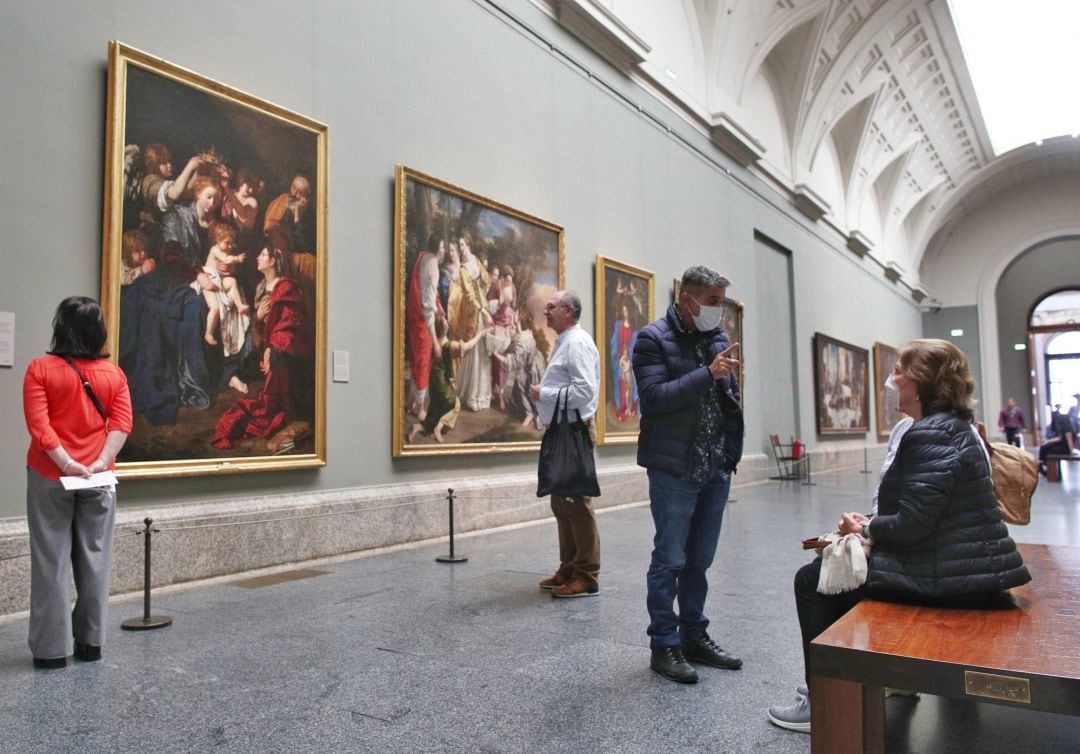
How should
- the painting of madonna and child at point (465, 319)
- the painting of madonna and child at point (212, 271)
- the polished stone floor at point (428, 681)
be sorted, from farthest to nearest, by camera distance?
the painting of madonna and child at point (465, 319), the painting of madonna and child at point (212, 271), the polished stone floor at point (428, 681)

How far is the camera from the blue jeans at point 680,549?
3.52 meters

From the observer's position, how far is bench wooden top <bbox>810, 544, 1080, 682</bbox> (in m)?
2.10

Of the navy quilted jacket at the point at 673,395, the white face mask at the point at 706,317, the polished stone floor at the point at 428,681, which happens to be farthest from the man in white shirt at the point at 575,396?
the white face mask at the point at 706,317

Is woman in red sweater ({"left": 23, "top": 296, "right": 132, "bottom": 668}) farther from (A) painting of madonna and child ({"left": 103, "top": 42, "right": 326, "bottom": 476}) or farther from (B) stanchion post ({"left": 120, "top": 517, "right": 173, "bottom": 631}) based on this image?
(A) painting of madonna and child ({"left": 103, "top": 42, "right": 326, "bottom": 476})

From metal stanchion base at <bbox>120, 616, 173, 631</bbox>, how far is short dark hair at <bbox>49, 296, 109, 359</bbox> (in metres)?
1.52

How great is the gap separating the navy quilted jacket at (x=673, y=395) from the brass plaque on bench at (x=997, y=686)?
1.59 metres

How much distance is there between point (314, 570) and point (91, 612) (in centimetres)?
250

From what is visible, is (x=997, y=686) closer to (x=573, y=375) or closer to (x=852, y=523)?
(x=852, y=523)

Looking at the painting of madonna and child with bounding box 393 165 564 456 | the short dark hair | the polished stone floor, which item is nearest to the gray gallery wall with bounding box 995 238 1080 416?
the painting of madonna and child with bounding box 393 165 564 456

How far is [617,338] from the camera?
39.2 feet

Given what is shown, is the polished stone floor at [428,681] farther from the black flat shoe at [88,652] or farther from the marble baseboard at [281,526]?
the marble baseboard at [281,526]

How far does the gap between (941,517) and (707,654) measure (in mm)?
1418

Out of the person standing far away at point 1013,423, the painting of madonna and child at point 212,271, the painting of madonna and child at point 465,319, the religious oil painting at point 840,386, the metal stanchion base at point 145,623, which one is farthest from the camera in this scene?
the person standing far away at point 1013,423

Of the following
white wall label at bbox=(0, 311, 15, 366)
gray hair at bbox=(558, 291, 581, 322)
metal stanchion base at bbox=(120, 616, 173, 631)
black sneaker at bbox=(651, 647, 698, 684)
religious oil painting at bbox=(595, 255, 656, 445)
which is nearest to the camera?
black sneaker at bbox=(651, 647, 698, 684)
